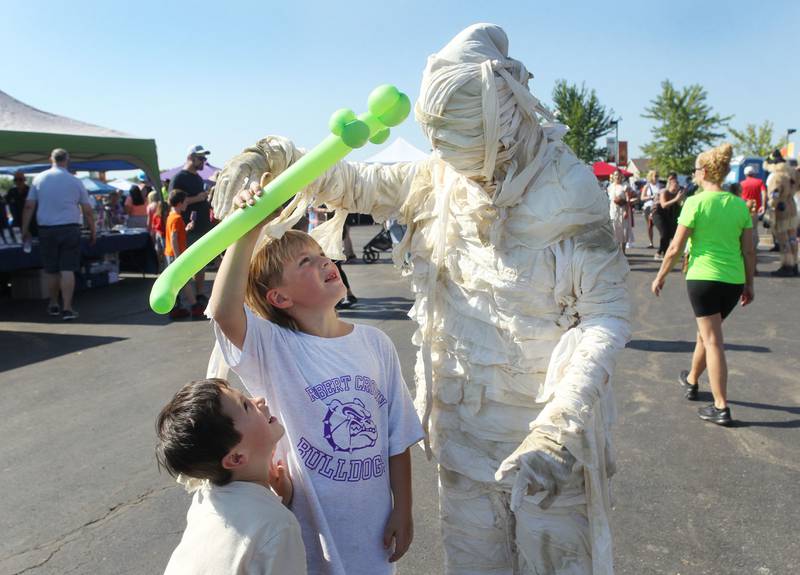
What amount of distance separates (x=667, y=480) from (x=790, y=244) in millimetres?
8437

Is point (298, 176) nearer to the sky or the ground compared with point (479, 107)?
nearer to the ground

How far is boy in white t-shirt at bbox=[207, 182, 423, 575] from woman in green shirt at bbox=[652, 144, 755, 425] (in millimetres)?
3268

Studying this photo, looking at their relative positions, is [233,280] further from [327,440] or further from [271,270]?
[327,440]

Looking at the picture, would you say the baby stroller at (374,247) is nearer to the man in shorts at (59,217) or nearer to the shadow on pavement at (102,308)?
the shadow on pavement at (102,308)

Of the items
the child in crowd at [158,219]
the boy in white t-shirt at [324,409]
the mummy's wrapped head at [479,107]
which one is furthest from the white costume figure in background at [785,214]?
the boy in white t-shirt at [324,409]

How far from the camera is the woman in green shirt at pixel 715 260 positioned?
176 inches

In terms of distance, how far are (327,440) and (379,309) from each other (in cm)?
654

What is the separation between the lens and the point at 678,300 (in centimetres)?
873

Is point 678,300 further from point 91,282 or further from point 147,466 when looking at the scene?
point 91,282

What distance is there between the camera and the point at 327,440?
181 centimetres

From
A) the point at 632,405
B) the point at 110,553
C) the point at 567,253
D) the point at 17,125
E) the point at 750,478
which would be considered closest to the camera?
the point at 567,253

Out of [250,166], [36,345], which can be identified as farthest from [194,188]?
[250,166]

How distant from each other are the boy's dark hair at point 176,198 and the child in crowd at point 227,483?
21.1 feet

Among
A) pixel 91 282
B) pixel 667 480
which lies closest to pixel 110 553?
pixel 667 480
